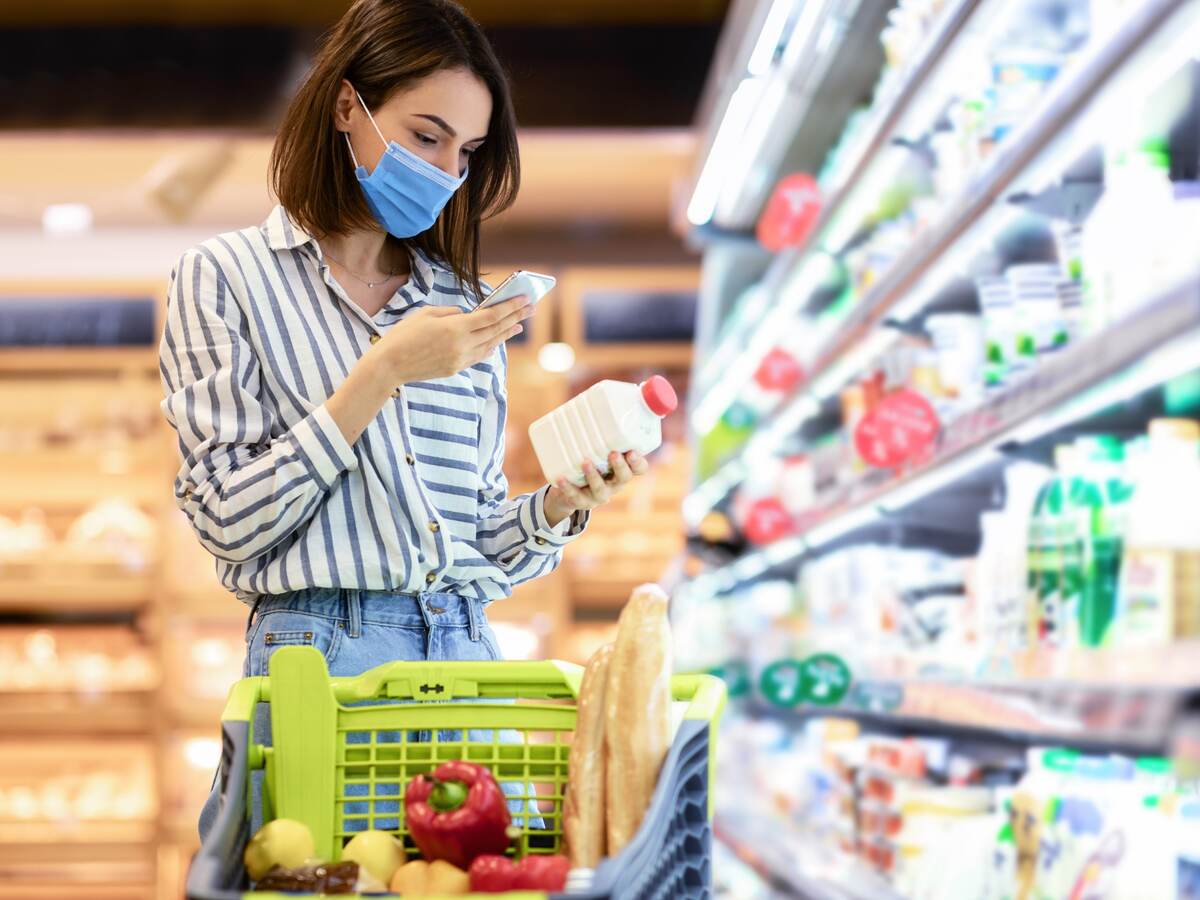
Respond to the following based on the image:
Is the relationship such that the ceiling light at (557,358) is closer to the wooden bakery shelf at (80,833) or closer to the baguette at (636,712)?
the wooden bakery shelf at (80,833)

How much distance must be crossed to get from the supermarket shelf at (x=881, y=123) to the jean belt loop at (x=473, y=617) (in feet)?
4.25

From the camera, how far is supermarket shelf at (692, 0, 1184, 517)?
6.00ft

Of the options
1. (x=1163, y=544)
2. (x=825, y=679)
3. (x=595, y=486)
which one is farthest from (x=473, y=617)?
(x=825, y=679)

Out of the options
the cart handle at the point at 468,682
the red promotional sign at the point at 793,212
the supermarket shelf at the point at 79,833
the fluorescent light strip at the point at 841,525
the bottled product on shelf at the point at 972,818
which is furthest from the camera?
the supermarket shelf at the point at 79,833

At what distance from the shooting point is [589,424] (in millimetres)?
1702

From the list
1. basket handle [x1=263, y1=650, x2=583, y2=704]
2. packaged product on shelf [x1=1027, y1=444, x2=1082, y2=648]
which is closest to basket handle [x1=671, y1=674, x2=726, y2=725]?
basket handle [x1=263, y1=650, x2=583, y2=704]

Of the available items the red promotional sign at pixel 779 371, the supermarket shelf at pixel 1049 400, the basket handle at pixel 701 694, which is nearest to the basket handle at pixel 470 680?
the basket handle at pixel 701 694

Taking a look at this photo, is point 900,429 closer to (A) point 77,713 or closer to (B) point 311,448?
(B) point 311,448

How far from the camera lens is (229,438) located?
1657 millimetres

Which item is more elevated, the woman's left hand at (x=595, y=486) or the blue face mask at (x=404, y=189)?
the blue face mask at (x=404, y=189)

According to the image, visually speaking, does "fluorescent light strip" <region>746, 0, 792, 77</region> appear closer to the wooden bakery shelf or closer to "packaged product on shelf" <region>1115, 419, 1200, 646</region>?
"packaged product on shelf" <region>1115, 419, 1200, 646</region>

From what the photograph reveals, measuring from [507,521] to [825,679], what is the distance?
1.79m

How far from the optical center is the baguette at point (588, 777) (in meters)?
1.33

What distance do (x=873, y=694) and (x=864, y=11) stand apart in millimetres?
1684
